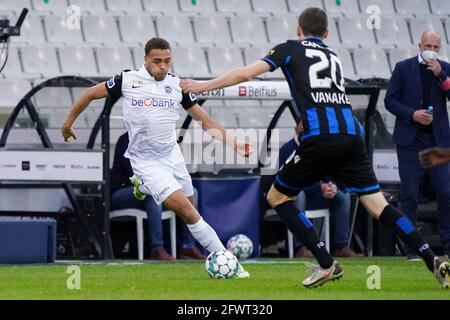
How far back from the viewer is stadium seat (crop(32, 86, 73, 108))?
46.4ft

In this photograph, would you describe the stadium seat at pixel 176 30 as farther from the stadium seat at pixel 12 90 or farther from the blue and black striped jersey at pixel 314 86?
the blue and black striped jersey at pixel 314 86

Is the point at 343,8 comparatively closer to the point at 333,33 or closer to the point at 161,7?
the point at 333,33

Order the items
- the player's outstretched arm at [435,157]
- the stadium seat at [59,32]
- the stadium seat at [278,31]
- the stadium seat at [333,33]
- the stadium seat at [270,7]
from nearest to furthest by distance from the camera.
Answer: the player's outstretched arm at [435,157] → the stadium seat at [59,32] → the stadium seat at [278,31] → the stadium seat at [333,33] → the stadium seat at [270,7]

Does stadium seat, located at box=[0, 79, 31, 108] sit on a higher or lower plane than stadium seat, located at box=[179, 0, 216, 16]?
lower

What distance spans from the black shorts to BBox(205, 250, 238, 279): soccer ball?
123 cm

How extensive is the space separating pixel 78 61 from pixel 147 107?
7388 millimetres

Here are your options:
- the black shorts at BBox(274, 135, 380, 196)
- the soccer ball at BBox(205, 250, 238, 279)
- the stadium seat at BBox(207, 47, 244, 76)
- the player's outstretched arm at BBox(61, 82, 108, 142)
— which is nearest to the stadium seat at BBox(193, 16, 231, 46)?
the stadium seat at BBox(207, 47, 244, 76)

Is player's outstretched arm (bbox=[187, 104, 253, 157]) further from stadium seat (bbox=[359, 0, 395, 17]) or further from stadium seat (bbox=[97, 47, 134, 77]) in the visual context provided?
stadium seat (bbox=[359, 0, 395, 17])

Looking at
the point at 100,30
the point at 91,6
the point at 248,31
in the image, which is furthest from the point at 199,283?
the point at 248,31

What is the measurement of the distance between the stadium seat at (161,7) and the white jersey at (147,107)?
8.51m

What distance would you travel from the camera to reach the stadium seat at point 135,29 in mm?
19094

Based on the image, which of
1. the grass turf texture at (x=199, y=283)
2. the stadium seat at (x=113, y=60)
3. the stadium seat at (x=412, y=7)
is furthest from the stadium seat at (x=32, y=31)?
the grass turf texture at (x=199, y=283)
